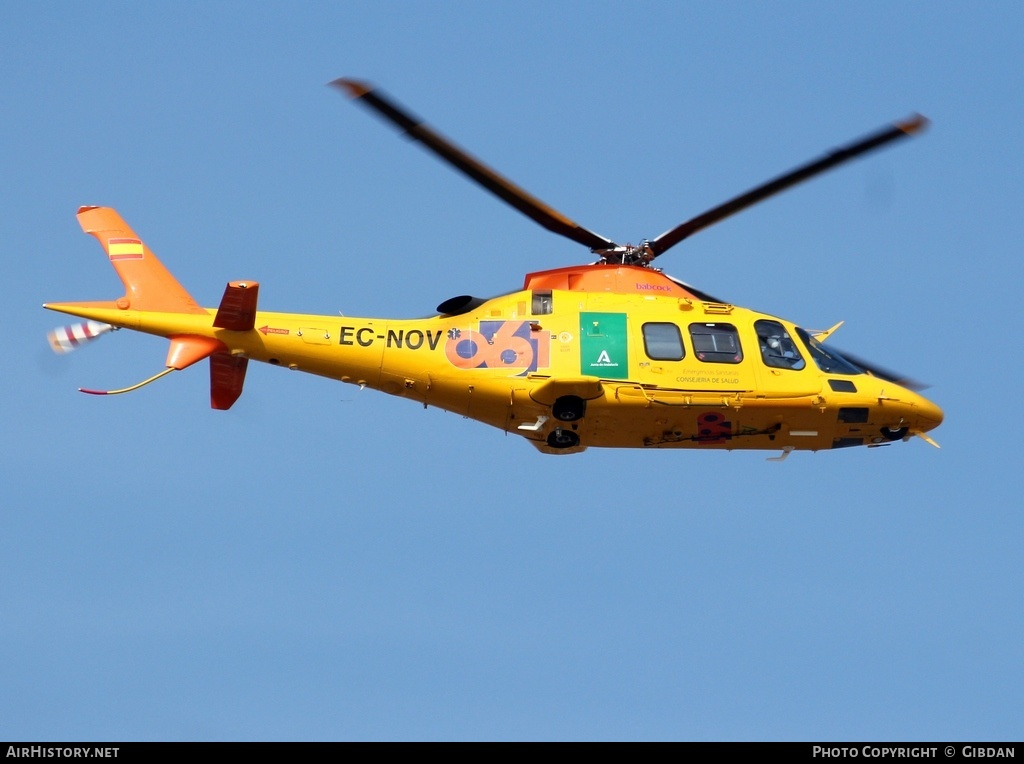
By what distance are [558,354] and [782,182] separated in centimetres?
450

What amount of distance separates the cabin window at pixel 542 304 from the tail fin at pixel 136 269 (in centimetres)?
531

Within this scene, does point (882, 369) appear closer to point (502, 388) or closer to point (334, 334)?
point (502, 388)

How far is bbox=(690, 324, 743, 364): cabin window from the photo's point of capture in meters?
27.2

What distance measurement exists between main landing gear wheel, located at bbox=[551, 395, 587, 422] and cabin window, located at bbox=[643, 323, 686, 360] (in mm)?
1370

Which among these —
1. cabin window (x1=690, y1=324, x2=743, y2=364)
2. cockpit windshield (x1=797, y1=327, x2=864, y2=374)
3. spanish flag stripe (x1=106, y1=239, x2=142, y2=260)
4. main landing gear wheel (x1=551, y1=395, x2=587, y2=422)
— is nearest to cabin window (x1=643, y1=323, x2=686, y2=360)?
cabin window (x1=690, y1=324, x2=743, y2=364)

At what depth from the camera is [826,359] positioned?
27984mm

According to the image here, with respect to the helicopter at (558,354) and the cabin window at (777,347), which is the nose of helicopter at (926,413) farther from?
the cabin window at (777,347)

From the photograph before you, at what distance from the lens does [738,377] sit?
1065 inches

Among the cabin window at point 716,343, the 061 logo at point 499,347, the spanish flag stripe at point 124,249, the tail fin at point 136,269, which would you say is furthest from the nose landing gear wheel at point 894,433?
the spanish flag stripe at point 124,249

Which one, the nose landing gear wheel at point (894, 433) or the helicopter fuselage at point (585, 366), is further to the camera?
the nose landing gear wheel at point (894, 433)

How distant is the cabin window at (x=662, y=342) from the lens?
26953 millimetres
